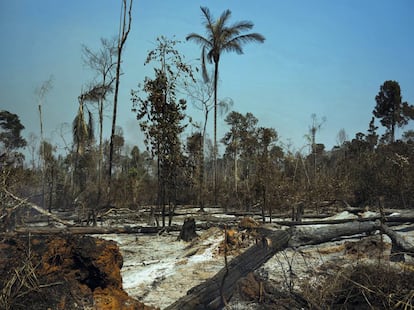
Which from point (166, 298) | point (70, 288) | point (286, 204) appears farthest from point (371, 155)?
point (70, 288)

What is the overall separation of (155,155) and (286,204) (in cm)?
583

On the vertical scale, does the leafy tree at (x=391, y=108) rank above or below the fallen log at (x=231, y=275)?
above

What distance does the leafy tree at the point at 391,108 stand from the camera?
30625 millimetres

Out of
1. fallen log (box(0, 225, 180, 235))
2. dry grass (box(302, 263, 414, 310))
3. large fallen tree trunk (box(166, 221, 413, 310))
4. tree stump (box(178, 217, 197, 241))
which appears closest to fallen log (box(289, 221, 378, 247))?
large fallen tree trunk (box(166, 221, 413, 310))

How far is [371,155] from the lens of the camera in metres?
19.0

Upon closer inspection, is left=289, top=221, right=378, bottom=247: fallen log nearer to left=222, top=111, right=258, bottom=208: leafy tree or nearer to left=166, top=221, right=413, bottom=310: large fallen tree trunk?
left=166, top=221, right=413, bottom=310: large fallen tree trunk

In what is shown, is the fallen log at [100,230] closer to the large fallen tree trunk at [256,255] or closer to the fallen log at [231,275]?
the large fallen tree trunk at [256,255]

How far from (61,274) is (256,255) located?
306cm

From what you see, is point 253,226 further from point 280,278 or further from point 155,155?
point 155,155

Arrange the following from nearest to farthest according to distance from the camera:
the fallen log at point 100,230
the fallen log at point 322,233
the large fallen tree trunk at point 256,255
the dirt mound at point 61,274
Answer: the dirt mound at point 61,274
the large fallen tree trunk at point 256,255
the fallen log at point 322,233
the fallen log at point 100,230

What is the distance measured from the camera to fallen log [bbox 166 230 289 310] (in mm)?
4209

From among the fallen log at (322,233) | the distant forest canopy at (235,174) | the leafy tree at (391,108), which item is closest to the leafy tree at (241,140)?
the distant forest canopy at (235,174)

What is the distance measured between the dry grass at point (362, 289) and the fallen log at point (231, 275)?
97cm

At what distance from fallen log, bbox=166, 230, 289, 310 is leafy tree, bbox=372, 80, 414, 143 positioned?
27336 millimetres
